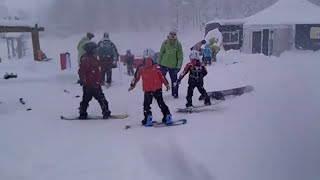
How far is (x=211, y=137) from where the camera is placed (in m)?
6.46

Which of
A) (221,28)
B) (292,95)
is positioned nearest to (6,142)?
(292,95)

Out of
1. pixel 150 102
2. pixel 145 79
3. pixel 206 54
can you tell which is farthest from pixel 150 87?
pixel 206 54

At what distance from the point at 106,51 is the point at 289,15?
68.2 ft

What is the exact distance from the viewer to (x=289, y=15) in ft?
96.1

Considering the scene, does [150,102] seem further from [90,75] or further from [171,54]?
[171,54]

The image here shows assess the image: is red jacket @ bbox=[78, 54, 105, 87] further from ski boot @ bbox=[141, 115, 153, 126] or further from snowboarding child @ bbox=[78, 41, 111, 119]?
ski boot @ bbox=[141, 115, 153, 126]

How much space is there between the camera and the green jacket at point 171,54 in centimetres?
1033

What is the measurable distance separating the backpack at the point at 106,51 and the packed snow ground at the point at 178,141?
275cm

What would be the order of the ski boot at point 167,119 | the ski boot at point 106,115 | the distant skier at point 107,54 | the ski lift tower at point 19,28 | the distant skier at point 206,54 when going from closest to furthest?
the ski boot at point 167,119 → the ski boot at point 106,115 → the distant skier at point 107,54 → the ski lift tower at point 19,28 → the distant skier at point 206,54

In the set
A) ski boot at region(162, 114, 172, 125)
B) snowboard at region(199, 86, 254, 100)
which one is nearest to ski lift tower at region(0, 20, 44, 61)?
snowboard at region(199, 86, 254, 100)

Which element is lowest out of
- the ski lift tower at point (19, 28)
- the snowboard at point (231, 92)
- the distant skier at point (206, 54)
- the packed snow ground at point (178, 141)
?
the packed snow ground at point (178, 141)

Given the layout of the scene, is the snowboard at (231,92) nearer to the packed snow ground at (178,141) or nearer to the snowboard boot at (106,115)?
the packed snow ground at (178,141)

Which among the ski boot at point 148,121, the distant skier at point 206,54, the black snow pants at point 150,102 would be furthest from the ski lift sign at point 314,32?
the ski boot at point 148,121

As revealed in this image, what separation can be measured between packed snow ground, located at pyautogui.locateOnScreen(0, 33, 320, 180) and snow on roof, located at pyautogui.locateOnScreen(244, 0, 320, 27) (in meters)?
18.5
